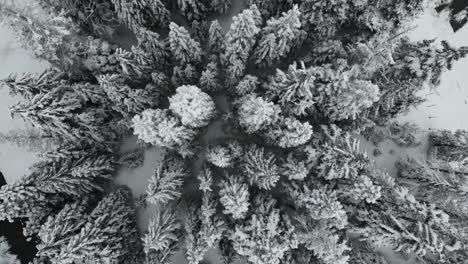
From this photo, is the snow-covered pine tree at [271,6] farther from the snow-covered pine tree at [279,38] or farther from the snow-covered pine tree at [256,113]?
the snow-covered pine tree at [256,113]

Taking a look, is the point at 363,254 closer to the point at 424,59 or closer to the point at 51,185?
the point at 424,59

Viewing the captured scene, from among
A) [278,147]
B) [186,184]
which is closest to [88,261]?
[186,184]

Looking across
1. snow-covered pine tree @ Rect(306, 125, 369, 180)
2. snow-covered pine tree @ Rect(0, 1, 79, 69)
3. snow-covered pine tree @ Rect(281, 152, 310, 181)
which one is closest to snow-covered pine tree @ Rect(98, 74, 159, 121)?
snow-covered pine tree @ Rect(0, 1, 79, 69)

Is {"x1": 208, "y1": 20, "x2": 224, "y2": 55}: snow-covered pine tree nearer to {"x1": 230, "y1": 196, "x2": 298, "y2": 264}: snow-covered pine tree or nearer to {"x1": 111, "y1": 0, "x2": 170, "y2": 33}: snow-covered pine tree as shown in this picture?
{"x1": 111, "y1": 0, "x2": 170, "y2": 33}: snow-covered pine tree

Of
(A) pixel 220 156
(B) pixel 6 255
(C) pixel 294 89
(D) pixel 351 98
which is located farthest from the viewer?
(B) pixel 6 255

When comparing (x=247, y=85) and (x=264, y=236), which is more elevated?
(x=247, y=85)

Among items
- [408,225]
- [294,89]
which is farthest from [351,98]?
[408,225]
